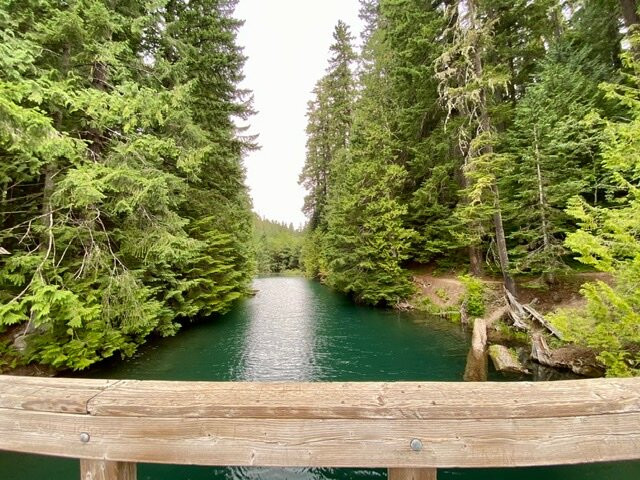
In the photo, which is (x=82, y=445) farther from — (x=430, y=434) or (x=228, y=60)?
(x=228, y=60)

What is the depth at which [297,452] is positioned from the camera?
1.12 metres

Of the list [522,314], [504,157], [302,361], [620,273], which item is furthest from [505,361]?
[504,157]

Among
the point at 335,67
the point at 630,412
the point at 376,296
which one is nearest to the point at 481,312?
the point at 376,296

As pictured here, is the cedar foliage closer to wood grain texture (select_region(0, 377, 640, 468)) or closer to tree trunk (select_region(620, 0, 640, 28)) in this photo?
wood grain texture (select_region(0, 377, 640, 468))

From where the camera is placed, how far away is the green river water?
431cm

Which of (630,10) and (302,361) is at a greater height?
(630,10)

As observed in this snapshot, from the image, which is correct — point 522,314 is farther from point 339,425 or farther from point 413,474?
point 339,425

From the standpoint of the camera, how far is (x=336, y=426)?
1.11m

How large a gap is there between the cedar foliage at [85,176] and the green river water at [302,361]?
1.34m

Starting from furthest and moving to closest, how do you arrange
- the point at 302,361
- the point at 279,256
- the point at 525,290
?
the point at 279,256, the point at 525,290, the point at 302,361

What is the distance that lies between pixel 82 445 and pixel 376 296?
15.3 metres

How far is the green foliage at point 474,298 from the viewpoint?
1165 cm

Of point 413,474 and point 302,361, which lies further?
point 302,361

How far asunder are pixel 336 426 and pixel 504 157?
11313 mm
